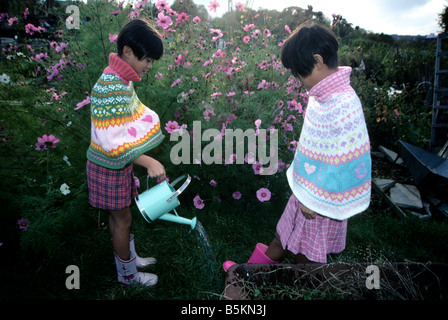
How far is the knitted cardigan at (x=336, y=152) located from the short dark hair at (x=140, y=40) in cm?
93

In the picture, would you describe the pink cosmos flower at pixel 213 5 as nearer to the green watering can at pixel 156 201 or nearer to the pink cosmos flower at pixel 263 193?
the pink cosmos flower at pixel 263 193

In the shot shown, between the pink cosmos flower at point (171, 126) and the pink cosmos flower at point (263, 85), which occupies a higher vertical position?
the pink cosmos flower at point (263, 85)

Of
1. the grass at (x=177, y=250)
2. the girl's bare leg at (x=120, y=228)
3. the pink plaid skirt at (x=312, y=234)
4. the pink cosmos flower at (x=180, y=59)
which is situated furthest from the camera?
the pink cosmos flower at (x=180, y=59)

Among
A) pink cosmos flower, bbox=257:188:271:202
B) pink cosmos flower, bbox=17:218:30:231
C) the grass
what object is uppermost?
pink cosmos flower, bbox=257:188:271:202

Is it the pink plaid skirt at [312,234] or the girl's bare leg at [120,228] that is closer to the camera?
the pink plaid skirt at [312,234]

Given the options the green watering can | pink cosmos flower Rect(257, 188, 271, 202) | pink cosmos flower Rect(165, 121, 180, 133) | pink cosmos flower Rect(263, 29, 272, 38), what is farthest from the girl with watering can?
pink cosmos flower Rect(263, 29, 272, 38)

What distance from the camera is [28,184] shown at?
2.38 meters

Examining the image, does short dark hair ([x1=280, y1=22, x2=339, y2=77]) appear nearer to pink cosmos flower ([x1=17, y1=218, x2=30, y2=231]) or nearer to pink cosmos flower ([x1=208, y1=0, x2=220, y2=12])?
pink cosmos flower ([x1=208, y1=0, x2=220, y2=12])

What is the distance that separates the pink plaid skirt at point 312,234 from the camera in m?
1.69

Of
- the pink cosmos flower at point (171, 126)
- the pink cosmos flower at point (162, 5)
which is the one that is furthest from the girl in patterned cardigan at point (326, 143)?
the pink cosmos flower at point (162, 5)

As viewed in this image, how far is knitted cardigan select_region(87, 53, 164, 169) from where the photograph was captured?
1557 millimetres

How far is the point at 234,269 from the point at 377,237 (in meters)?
1.97

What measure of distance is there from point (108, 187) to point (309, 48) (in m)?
1.40

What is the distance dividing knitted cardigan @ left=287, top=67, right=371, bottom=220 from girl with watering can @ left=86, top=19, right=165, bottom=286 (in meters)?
0.86
